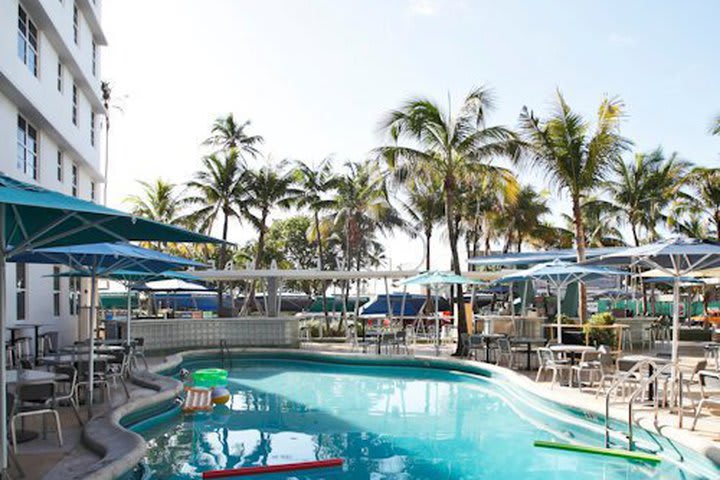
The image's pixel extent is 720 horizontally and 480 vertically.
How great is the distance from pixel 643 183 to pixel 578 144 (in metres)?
16.1

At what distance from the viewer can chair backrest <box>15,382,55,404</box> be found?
7389 millimetres

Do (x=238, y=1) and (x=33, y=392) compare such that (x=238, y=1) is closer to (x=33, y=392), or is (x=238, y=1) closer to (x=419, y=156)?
(x=419, y=156)

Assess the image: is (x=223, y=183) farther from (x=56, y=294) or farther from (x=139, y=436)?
(x=139, y=436)

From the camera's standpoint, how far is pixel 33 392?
7422 millimetres

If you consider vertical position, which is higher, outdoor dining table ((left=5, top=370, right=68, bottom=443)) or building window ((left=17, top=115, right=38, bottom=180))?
building window ((left=17, top=115, right=38, bottom=180))

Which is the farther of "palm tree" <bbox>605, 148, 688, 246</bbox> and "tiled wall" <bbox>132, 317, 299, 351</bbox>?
"palm tree" <bbox>605, 148, 688, 246</bbox>

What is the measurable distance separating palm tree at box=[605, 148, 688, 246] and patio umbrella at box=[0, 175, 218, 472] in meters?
27.8

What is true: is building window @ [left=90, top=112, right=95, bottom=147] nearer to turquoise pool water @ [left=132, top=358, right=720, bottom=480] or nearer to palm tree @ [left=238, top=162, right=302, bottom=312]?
palm tree @ [left=238, top=162, right=302, bottom=312]

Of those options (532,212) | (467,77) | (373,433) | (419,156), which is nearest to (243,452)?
(373,433)

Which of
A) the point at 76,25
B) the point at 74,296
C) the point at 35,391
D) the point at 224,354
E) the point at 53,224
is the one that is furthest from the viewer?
the point at 74,296

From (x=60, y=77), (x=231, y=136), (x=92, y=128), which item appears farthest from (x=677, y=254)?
(x=231, y=136)

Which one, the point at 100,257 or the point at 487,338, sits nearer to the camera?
the point at 100,257

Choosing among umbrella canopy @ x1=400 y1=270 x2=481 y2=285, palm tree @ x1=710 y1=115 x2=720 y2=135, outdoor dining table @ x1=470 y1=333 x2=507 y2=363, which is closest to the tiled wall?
umbrella canopy @ x1=400 y1=270 x2=481 y2=285

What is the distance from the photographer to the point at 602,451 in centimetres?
866
